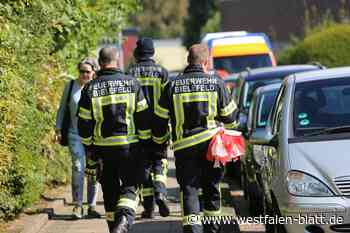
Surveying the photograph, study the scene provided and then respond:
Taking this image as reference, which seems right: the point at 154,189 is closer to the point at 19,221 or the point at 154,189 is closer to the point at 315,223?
the point at 19,221

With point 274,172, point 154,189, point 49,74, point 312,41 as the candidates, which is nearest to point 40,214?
point 154,189

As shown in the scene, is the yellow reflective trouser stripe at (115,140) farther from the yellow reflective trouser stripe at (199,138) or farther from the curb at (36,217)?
the curb at (36,217)

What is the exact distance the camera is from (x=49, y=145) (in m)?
13.0

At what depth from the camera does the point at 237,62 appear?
23484mm

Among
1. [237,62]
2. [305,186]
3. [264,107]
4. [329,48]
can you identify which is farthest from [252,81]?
[329,48]

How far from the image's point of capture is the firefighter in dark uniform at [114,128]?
8602 mm

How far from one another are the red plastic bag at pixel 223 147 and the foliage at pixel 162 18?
79838 mm

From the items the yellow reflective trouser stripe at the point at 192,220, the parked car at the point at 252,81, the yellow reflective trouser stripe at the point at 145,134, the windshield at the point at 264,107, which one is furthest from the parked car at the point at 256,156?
the yellow reflective trouser stripe at the point at 192,220

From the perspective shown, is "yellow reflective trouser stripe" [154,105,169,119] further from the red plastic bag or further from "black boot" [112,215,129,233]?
"black boot" [112,215,129,233]

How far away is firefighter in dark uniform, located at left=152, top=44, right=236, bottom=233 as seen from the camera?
8.42 meters

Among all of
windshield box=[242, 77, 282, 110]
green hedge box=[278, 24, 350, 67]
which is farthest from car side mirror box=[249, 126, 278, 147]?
green hedge box=[278, 24, 350, 67]

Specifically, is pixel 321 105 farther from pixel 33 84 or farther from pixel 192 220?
pixel 33 84

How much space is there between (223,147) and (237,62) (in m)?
15.3

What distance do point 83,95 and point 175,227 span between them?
2.33 meters
